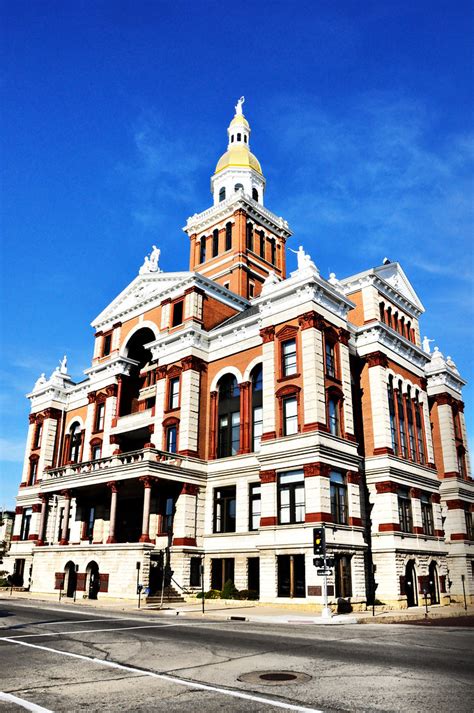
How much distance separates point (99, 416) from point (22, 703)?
43120 mm

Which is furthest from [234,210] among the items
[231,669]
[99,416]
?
[231,669]

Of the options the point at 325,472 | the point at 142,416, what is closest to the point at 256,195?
the point at 142,416

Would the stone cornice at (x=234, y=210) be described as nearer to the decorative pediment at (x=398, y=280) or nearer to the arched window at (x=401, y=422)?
the decorative pediment at (x=398, y=280)

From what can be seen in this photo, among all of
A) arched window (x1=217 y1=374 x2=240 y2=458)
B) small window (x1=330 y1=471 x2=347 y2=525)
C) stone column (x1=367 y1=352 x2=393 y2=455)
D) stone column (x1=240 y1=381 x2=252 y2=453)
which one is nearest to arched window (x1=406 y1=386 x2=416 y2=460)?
stone column (x1=367 y1=352 x2=393 y2=455)

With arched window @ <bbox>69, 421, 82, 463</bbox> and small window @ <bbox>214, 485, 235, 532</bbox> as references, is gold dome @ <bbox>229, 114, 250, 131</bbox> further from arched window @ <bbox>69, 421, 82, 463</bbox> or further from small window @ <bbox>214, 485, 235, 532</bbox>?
small window @ <bbox>214, 485, 235, 532</bbox>

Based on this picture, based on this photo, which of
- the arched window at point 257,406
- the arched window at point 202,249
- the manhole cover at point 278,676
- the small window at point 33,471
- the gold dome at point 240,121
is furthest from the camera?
the gold dome at point 240,121

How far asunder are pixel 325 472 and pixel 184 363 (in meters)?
14.8

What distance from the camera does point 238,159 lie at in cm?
6869

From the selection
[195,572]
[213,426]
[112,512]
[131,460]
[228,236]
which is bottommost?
[195,572]

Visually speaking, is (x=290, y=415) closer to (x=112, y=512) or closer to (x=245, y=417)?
(x=245, y=417)

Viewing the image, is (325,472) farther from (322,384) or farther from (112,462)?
(112,462)

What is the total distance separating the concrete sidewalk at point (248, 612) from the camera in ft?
82.2

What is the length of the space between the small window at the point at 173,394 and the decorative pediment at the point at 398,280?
17002 mm

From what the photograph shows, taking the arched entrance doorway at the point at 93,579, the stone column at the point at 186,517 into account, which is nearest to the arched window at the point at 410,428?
the stone column at the point at 186,517
